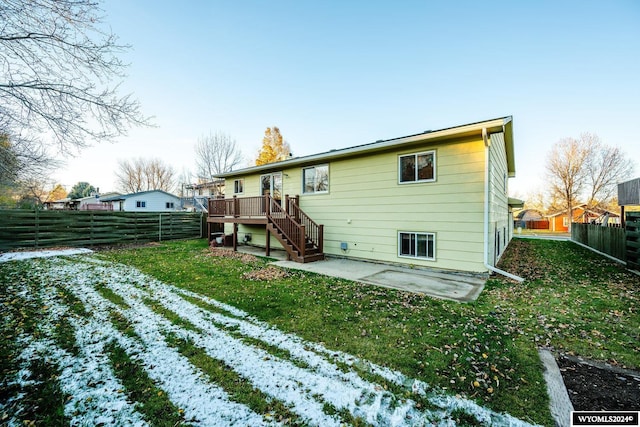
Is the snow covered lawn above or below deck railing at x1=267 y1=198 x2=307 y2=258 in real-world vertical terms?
below

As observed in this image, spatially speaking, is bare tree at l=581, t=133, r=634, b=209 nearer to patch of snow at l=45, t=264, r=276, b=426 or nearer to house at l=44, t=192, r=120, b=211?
patch of snow at l=45, t=264, r=276, b=426

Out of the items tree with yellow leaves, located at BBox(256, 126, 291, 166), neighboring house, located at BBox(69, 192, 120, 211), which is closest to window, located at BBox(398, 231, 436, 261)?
tree with yellow leaves, located at BBox(256, 126, 291, 166)

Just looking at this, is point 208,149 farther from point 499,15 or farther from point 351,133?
point 499,15

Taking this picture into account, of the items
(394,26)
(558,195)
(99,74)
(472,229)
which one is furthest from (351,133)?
(558,195)

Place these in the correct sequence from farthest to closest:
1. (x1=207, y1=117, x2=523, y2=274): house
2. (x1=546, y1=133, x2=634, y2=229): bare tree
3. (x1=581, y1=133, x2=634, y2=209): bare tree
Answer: (x1=546, y1=133, x2=634, y2=229): bare tree, (x1=581, y1=133, x2=634, y2=209): bare tree, (x1=207, y1=117, x2=523, y2=274): house

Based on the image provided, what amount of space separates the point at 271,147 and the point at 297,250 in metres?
21.5

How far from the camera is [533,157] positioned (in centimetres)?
3291

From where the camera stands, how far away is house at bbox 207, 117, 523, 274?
23.6 feet

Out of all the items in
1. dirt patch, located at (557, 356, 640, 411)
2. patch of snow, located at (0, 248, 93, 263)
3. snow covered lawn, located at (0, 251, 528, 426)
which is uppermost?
patch of snow, located at (0, 248, 93, 263)

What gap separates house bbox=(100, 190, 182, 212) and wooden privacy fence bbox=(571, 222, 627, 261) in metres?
36.6

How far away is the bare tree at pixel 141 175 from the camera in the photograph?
142ft

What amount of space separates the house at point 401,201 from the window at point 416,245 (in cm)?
3

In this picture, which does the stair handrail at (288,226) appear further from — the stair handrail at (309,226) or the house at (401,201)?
the stair handrail at (309,226)

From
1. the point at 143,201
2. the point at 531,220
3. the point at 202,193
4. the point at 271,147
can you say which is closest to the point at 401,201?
the point at 271,147
